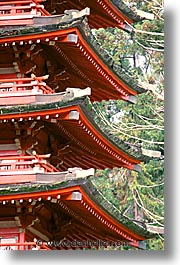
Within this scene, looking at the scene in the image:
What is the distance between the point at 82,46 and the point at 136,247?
1506 mm

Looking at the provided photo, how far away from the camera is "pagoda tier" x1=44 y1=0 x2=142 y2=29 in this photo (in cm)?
721

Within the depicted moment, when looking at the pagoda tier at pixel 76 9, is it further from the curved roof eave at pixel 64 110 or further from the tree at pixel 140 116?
the curved roof eave at pixel 64 110

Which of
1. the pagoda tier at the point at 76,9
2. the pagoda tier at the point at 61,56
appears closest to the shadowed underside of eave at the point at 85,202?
the pagoda tier at the point at 61,56

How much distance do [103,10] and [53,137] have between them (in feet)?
4.24

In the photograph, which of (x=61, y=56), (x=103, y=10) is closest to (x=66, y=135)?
(x=61, y=56)

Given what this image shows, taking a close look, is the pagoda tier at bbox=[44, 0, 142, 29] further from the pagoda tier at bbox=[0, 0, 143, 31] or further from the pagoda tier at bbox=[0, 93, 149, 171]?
the pagoda tier at bbox=[0, 93, 149, 171]

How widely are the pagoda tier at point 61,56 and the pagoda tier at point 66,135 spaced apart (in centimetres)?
42

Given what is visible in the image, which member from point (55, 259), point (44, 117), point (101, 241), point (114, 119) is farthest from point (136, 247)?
point (114, 119)

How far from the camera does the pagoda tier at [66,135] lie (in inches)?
242

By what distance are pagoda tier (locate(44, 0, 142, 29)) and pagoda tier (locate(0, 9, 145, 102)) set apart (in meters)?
0.53

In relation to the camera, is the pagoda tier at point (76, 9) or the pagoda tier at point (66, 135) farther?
the pagoda tier at point (76, 9)

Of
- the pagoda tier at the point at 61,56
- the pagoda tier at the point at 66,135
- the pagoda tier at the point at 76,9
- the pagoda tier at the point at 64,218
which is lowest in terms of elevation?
the pagoda tier at the point at 64,218

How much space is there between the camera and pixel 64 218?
6742 mm

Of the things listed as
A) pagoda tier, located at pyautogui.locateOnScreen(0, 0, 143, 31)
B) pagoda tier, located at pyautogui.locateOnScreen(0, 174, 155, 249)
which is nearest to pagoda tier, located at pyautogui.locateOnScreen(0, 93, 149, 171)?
pagoda tier, located at pyautogui.locateOnScreen(0, 174, 155, 249)
